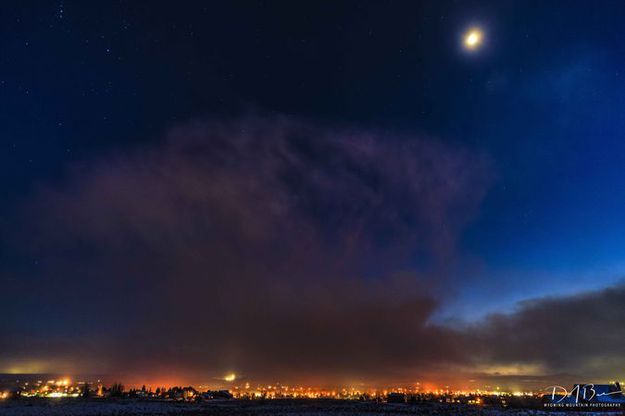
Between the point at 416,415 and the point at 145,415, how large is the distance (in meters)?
40.5

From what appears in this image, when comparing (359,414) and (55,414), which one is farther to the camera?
(359,414)

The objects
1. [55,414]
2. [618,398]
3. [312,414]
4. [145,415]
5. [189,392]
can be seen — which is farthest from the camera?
[189,392]

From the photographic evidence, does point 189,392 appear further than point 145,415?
Yes

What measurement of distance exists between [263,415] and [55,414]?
27.4 m

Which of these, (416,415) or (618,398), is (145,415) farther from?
(618,398)

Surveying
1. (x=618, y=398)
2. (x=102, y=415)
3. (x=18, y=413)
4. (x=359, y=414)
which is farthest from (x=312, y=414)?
(x=618, y=398)

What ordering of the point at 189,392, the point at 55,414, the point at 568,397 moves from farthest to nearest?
1. the point at 189,392
2. the point at 568,397
3. the point at 55,414

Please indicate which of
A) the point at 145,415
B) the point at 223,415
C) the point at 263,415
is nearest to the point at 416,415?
the point at 263,415

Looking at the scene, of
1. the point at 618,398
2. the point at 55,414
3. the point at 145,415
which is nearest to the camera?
the point at 55,414

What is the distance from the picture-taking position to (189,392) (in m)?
153

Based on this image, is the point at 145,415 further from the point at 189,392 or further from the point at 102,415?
the point at 189,392

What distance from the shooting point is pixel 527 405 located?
3543 inches

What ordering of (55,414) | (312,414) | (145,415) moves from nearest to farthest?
(55,414)
(145,415)
(312,414)

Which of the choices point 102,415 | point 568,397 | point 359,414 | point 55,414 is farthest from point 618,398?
point 55,414
